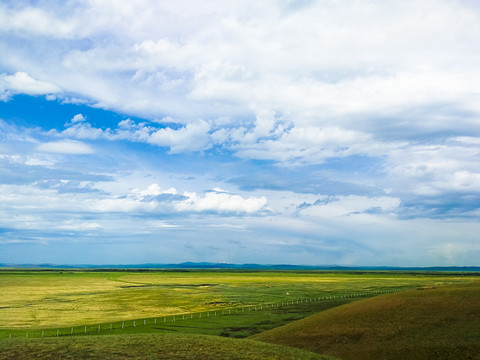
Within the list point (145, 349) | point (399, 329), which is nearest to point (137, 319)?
point (145, 349)

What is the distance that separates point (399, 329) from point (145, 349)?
89.7ft

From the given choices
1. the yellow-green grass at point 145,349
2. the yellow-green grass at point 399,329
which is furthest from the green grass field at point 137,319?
the yellow-green grass at point 399,329

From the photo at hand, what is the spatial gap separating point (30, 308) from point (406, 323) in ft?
240

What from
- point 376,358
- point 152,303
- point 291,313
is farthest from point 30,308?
point 376,358

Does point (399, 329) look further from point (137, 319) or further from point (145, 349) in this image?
point (137, 319)

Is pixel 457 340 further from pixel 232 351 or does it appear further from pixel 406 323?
pixel 232 351

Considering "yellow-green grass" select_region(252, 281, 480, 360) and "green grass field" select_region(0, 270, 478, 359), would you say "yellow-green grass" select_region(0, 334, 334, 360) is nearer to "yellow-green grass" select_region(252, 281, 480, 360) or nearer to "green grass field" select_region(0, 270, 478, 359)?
"green grass field" select_region(0, 270, 478, 359)

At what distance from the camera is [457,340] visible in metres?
37.9

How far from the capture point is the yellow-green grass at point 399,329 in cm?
3788

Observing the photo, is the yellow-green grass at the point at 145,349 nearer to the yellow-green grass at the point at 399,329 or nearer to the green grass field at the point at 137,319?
the green grass field at the point at 137,319

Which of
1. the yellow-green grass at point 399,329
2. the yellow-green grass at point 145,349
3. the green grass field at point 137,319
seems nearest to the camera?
the yellow-green grass at point 145,349

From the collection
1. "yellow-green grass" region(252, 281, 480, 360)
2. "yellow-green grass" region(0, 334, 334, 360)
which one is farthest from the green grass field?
"yellow-green grass" region(252, 281, 480, 360)

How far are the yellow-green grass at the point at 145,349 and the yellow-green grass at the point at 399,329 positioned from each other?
7.93 meters

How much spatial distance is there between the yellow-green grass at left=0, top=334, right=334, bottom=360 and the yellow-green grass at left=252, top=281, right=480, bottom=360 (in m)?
7.93
